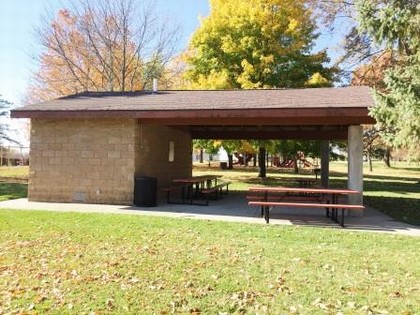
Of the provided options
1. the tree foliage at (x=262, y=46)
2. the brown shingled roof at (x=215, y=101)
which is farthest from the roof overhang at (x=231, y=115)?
the tree foliage at (x=262, y=46)

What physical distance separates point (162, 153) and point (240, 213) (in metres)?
4.70

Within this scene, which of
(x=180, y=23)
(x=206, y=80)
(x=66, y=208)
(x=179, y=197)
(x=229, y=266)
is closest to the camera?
(x=229, y=266)

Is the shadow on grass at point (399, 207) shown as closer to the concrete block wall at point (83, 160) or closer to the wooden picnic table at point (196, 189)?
A: the wooden picnic table at point (196, 189)

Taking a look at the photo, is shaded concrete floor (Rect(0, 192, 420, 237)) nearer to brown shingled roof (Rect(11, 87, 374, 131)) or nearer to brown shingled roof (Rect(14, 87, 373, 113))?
brown shingled roof (Rect(11, 87, 374, 131))

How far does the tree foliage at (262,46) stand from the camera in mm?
23078

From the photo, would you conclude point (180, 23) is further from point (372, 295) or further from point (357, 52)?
point (372, 295)

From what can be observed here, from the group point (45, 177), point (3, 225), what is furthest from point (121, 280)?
point (45, 177)

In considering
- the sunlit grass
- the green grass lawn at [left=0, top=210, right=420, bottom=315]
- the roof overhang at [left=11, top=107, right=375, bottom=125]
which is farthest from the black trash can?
the sunlit grass

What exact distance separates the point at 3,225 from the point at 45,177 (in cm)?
447

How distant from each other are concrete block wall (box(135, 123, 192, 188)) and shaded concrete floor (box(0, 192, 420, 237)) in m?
1.40

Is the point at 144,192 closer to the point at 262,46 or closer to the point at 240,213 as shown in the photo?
the point at 240,213

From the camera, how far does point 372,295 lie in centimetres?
494

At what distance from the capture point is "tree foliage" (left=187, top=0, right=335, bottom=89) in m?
23.1

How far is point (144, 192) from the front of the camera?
12.5 m
